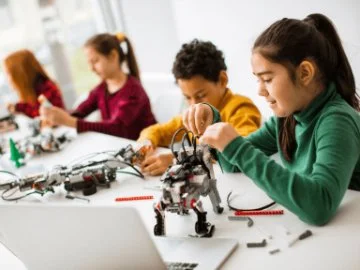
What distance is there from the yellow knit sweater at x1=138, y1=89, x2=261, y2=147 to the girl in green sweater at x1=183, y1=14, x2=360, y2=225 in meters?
0.30

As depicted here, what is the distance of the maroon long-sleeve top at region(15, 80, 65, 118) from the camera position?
3080 millimetres

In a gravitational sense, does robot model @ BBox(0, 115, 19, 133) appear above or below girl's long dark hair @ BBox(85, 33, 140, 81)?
below

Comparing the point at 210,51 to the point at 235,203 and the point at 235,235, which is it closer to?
the point at 235,203

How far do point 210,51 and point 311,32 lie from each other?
749 millimetres

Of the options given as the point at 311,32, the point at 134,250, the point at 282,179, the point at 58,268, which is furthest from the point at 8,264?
the point at 311,32

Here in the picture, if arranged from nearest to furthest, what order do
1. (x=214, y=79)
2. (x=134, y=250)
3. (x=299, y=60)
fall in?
(x=134, y=250) → (x=299, y=60) → (x=214, y=79)

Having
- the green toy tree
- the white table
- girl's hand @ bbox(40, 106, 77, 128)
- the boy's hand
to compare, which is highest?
girl's hand @ bbox(40, 106, 77, 128)

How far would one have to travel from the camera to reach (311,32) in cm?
130

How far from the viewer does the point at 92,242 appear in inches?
40.8

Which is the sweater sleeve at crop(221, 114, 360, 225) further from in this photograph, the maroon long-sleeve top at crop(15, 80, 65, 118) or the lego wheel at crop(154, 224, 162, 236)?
the maroon long-sleeve top at crop(15, 80, 65, 118)

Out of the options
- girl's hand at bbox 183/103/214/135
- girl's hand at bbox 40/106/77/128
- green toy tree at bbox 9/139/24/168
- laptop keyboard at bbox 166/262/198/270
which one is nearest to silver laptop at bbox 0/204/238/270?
laptop keyboard at bbox 166/262/198/270

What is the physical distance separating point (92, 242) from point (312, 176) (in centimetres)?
56

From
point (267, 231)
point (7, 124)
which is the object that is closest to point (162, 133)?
point (267, 231)

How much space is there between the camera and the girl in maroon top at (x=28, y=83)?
304cm
